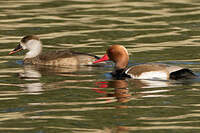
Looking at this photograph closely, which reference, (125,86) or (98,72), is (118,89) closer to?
(125,86)

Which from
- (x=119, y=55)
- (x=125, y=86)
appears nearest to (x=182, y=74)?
(x=125, y=86)

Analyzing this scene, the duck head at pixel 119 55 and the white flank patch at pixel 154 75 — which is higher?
the duck head at pixel 119 55

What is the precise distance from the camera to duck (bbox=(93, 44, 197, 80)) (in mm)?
12734

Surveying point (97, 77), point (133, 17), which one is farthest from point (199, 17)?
point (97, 77)

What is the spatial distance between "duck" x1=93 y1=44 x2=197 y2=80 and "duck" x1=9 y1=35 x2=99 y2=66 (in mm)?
1386

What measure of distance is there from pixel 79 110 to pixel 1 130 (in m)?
1.59

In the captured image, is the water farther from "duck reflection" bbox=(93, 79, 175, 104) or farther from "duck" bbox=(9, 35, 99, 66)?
"duck" bbox=(9, 35, 99, 66)

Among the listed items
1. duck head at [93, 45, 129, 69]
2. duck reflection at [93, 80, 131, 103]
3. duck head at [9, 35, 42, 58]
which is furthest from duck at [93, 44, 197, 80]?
duck head at [9, 35, 42, 58]

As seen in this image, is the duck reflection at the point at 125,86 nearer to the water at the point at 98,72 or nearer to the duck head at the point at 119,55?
the water at the point at 98,72

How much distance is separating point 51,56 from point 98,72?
208 cm

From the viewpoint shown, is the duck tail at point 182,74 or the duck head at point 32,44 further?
the duck head at point 32,44

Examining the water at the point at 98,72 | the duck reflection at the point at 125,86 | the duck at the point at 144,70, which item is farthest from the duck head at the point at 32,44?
the duck reflection at the point at 125,86

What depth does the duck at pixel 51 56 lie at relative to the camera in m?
15.9

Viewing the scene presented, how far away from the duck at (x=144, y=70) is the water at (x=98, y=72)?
0.29 metres
